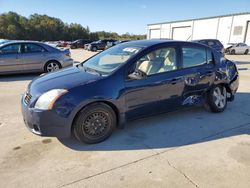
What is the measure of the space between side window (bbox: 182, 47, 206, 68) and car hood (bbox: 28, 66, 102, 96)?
175 cm

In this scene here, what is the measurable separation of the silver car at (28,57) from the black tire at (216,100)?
6411 millimetres

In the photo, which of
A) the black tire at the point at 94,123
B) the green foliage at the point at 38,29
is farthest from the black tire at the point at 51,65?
the green foliage at the point at 38,29

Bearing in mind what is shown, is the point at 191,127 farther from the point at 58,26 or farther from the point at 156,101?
the point at 58,26

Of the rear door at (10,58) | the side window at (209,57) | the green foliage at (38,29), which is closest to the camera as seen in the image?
the side window at (209,57)

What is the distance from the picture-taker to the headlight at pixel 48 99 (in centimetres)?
309

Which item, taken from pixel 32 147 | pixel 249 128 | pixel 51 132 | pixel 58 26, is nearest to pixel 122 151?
pixel 51 132

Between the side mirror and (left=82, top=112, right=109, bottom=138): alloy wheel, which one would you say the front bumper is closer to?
(left=82, top=112, right=109, bottom=138): alloy wheel

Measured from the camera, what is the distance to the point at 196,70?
170 inches

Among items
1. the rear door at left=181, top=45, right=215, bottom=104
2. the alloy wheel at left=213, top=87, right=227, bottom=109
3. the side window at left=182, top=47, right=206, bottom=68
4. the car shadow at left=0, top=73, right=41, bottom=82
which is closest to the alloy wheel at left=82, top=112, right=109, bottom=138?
the rear door at left=181, top=45, right=215, bottom=104

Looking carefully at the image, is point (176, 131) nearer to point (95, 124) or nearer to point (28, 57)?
point (95, 124)

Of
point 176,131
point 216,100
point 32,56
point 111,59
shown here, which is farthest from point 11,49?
point 216,100

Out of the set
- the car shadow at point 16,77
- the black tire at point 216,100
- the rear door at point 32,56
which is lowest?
the car shadow at point 16,77

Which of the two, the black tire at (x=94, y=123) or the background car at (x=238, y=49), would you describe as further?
the background car at (x=238, y=49)

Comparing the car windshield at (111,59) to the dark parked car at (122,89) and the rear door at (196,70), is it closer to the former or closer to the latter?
the dark parked car at (122,89)
